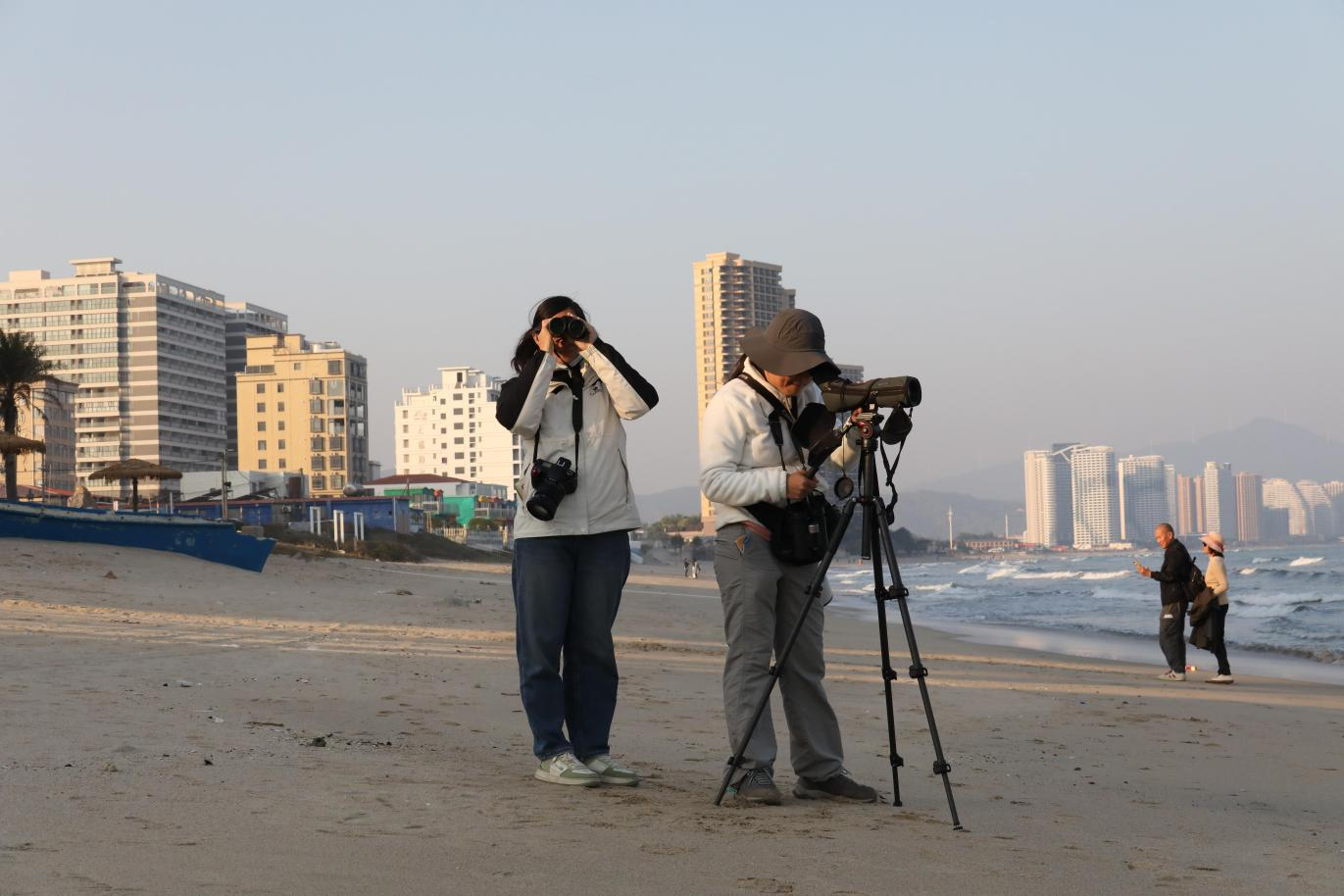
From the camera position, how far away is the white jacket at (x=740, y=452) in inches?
165

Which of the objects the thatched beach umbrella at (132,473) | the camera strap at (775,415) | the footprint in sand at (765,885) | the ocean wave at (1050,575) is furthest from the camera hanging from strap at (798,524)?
the ocean wave at (1050,575)

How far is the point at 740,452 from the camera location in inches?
170

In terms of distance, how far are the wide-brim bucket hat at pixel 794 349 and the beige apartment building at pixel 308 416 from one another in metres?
122

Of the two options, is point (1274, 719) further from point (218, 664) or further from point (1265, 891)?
point (218, 664)

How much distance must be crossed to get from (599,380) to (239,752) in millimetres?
1859

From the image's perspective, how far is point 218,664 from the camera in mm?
7617

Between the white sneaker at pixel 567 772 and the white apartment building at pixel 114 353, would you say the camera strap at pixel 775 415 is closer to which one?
the white sneaker at pixel 567 772

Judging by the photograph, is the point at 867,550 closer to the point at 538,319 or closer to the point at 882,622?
the point at 882,622

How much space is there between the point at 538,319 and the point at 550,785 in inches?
64.8

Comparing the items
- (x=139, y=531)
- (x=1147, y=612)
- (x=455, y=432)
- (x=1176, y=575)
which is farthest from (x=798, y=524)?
(x=455, y=432)

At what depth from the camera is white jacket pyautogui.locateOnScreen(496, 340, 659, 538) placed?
4461 millimetres

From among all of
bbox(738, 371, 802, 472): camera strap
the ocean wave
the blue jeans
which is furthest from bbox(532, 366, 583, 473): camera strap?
the ocean wave

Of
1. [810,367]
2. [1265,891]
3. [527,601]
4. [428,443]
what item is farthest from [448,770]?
[428,443]

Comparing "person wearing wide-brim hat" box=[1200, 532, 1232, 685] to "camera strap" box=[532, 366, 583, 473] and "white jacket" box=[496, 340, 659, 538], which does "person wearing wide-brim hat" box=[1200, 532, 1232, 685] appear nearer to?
"white jacket" box=[496, 340, 659, 538]
